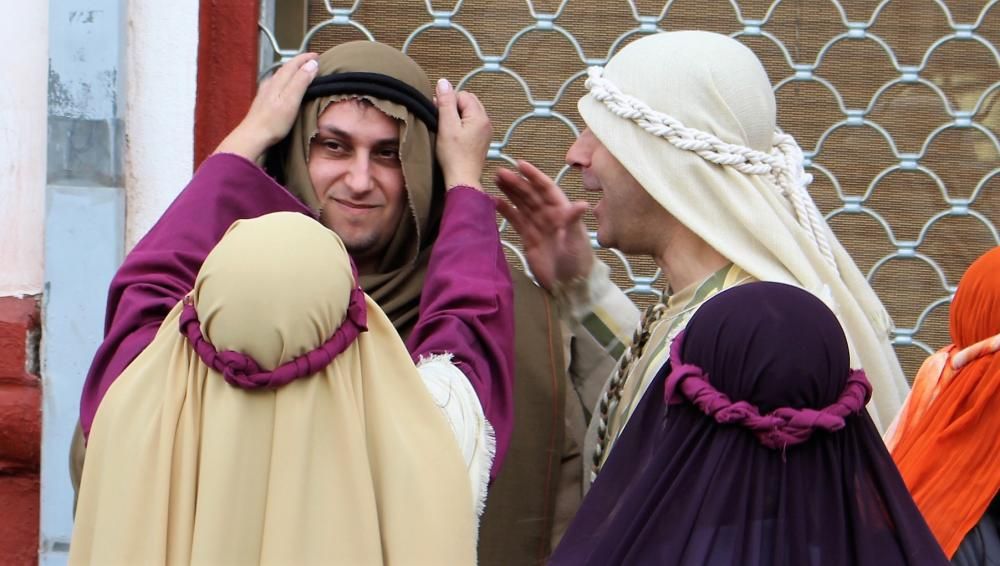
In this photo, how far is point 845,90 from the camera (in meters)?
3.54

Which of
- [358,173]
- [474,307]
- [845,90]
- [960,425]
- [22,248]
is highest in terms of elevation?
[845,90]

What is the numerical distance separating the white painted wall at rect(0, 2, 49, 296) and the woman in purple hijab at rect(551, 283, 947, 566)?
6.29 feet

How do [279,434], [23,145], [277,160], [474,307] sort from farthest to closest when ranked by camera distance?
[23,145], [277,160], [474,307], [279,434]

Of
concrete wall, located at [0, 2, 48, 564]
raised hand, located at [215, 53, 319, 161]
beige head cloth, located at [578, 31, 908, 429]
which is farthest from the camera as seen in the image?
concrete wall, located at [0, 2, 48, 564]

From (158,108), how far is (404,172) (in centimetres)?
101

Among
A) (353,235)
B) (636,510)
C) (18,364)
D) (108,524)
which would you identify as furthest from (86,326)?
(636,510)

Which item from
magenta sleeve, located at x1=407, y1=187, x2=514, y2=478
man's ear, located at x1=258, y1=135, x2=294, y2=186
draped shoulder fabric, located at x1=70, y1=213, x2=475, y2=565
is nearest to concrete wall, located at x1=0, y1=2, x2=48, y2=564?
man's ear, located at x1=258, y1=135, x2=294, y2=186

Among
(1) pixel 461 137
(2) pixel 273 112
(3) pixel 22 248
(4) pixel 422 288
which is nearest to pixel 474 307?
(4) pixel 422 288

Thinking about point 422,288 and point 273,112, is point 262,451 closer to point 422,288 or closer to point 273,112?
point 422,288

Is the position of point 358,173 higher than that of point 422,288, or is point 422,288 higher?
point 358,173

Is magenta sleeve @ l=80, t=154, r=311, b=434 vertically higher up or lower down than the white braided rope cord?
lower down

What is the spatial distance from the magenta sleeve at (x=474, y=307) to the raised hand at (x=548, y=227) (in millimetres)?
274

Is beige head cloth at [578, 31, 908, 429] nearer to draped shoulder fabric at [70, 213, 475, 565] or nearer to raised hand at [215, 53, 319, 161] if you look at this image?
raised hand at [215, 53, 319, 161]

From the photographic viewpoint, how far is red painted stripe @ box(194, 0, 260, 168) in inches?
132
